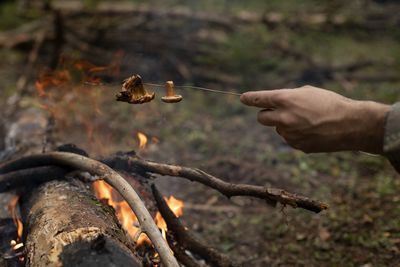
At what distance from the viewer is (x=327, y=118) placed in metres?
2.26

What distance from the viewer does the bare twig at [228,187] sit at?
2695mm

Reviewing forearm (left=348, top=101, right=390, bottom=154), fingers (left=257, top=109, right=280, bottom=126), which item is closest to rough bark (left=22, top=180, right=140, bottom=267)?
fingers (left=257, top=109, right=280, bottom=126)

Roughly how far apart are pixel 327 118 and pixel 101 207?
4.86 ft

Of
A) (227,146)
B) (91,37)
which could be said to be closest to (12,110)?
(91,37)

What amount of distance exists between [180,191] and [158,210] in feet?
5.81

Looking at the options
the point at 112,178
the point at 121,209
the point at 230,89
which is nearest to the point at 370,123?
the point at 112,178

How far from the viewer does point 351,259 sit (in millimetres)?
3680

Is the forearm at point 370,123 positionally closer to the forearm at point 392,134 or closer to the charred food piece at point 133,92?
the forearm at point 392,134

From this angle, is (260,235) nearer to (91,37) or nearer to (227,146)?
(227,146)

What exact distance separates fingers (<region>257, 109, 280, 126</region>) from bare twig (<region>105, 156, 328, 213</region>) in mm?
541

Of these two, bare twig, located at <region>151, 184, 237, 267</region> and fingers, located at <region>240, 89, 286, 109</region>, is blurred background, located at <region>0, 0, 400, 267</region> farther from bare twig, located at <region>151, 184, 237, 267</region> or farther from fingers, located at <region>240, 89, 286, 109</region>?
fingers, located at <region>240, 89, 286, 109</region>

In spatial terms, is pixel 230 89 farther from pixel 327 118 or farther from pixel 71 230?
pixel 71 230

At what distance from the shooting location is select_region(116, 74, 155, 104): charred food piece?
2633 mm

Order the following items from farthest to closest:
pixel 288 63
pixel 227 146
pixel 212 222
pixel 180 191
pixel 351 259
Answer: pixel 288 63, pixel 227 146, pixel 180 191, pixel 212 222, pixel 351 259
